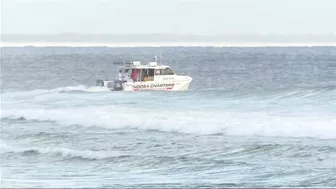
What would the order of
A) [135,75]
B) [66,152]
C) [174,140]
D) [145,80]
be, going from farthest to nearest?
[135,75]
[145,80]
[174,140]
[66,152]

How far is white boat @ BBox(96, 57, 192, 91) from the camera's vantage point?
42531 millimetres

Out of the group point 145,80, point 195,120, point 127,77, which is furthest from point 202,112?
point 127,77

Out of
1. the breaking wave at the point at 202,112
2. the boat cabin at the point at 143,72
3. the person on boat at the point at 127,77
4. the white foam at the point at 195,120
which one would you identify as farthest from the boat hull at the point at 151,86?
the white foam at the point at 195,120

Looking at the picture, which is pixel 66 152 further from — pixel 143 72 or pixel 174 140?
pixel 143 72

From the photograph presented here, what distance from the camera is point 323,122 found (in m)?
25.5

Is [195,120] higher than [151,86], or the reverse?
[195,120]

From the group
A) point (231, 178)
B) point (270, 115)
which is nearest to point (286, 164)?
point (231, 178)

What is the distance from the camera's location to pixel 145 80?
43.0m

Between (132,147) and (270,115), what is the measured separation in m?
7.78

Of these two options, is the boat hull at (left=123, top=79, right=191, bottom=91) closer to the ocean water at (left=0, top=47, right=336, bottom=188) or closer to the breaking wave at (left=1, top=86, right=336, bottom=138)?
the breaking wave at (left=1, top=86, right=336, bottom=138)

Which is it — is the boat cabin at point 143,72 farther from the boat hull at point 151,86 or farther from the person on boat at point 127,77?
the boat hull at point 151,86

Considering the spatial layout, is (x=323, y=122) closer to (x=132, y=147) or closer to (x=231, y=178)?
(x=132, y=147)

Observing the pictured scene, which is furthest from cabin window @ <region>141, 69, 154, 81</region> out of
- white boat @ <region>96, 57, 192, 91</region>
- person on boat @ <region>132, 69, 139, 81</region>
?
person on boat @ <region>132, 69, 139, 81</region>

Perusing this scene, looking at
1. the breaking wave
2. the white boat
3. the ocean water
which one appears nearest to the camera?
the ocean water
